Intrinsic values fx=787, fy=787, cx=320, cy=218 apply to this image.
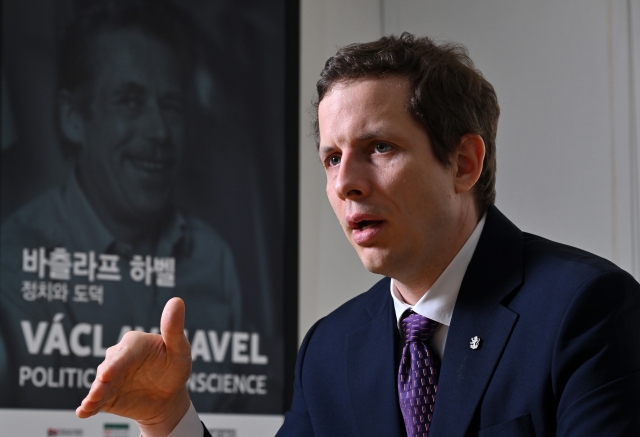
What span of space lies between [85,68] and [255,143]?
0.68 m

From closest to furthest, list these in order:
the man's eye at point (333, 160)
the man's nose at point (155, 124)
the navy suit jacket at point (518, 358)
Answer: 1. the navy suit jacket at point (518, 358)
2. the man's eye at point (333, 160)
3. the man's nose at point (155, 124)

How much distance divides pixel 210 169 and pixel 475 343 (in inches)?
67.1

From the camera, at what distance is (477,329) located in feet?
5.04

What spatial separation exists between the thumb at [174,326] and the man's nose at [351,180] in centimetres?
38

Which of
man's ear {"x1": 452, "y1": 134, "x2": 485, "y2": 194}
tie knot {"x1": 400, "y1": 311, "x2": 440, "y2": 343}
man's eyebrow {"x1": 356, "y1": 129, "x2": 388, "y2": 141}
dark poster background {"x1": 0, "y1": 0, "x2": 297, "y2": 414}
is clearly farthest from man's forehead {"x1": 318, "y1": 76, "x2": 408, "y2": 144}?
dark poster background {"x1": 0, "y1": 0, "x2": 297, "y2": 414}

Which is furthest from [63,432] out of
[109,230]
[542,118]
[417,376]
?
[542,118]

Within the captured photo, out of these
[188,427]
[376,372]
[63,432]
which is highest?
[376,372]

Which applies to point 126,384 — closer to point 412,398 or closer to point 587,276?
point 412,398

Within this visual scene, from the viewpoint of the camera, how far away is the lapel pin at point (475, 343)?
1.52 metres

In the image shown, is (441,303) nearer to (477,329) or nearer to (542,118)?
(477,329)

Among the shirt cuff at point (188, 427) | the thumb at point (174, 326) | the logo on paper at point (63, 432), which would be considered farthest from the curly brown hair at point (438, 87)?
the logo on paper at point (63, 432)

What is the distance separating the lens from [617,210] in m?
2.89

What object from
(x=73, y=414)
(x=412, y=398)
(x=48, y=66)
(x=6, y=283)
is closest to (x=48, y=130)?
(x=48, y=66)

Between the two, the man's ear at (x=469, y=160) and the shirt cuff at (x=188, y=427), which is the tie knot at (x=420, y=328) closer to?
the man's ear at (x=469, y=160)
